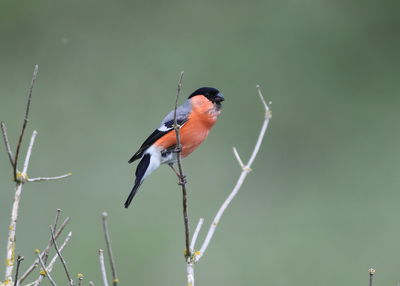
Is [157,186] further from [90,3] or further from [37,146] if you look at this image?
[90,3]

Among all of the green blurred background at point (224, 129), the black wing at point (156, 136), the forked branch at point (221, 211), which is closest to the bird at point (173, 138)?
the black wing at point (156, 136)

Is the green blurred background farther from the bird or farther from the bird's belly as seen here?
the bird's belly

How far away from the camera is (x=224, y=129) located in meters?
7.44

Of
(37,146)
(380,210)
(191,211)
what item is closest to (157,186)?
(191,211)

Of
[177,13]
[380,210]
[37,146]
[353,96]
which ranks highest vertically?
[177,13]

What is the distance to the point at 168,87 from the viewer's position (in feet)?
26.5

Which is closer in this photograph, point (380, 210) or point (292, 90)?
point (380, 210)

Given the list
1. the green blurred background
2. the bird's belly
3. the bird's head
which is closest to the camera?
the bird's belly

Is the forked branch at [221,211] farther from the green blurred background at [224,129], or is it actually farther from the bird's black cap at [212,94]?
the green blurred background at [224,129]

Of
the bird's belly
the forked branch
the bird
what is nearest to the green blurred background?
the bird

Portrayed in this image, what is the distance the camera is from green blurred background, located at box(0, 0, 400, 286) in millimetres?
6320

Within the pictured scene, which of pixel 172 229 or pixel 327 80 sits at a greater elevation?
pixel 327 80

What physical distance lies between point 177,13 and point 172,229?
3.74 m

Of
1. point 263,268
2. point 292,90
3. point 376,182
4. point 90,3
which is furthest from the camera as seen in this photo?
point 90,3
